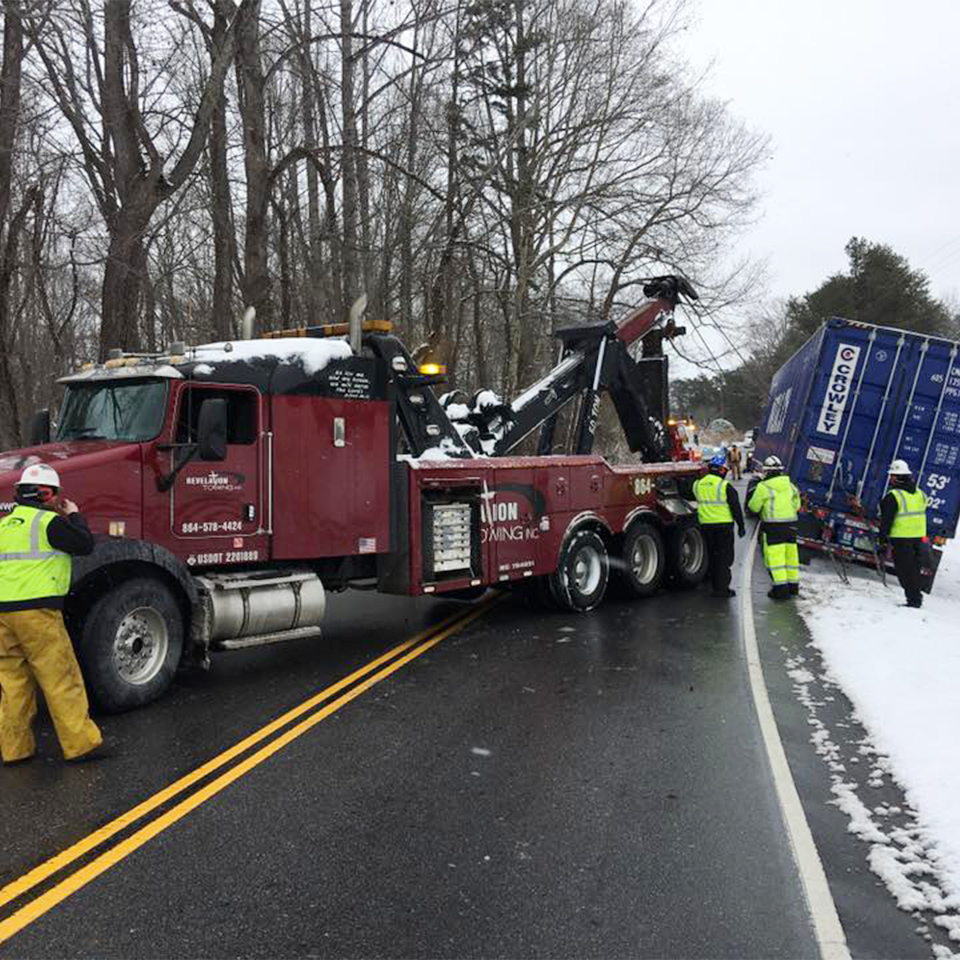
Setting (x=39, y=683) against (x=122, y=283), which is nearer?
(x=39, y=683)

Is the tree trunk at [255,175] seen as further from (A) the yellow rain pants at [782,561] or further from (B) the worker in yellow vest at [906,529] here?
(B) the worker in yellow vest at [906,529]

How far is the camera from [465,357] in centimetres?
3744

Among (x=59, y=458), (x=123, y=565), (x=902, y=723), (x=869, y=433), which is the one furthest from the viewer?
(x=869, y=433)

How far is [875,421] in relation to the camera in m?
12.7

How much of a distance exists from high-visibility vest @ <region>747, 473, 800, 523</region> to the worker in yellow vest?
116 cm

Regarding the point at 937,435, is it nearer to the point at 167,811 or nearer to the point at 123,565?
the point at 123,565

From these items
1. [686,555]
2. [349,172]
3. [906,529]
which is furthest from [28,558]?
[349,172]

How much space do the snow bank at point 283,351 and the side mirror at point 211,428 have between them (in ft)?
2.40

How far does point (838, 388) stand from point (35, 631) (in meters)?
11.4

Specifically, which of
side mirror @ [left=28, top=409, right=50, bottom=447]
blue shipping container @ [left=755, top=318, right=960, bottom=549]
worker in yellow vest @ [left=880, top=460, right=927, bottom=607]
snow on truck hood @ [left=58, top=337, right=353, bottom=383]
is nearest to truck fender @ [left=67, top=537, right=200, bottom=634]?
snow on truck hood @ [left=58, top=337, right=353, bottom=383]

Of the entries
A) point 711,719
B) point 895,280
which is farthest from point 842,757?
point 895,280

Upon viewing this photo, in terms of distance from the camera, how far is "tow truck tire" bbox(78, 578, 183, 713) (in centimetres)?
610

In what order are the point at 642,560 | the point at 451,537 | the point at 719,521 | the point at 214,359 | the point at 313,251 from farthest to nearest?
the point at 313,251
the point at 642,560
the point at 719,521
the point at 451,537
the point at 214,359

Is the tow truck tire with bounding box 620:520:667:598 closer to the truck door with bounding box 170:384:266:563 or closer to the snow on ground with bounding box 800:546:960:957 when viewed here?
the snow on ground with bounding box 800:546:960:957
